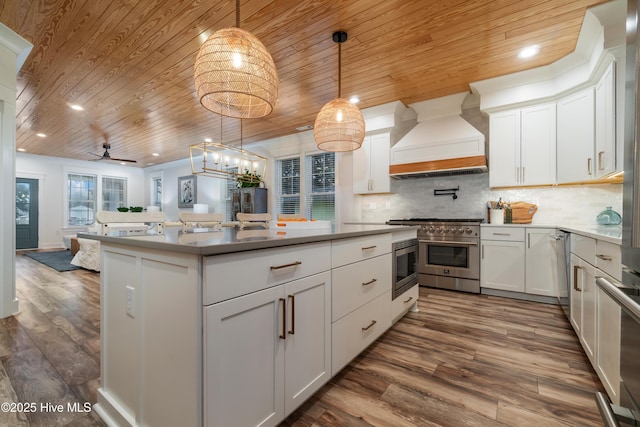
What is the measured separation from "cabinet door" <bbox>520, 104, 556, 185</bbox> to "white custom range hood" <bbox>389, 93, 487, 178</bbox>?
0.46 metres

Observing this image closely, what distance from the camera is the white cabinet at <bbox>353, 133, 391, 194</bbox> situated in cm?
446

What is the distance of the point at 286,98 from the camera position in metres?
4.03

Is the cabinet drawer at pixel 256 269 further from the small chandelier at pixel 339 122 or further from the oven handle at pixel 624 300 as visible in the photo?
the small chandelier at pixel 339 122

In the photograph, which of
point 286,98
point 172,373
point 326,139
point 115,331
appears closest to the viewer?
point 172,373

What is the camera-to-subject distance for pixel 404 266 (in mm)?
2590

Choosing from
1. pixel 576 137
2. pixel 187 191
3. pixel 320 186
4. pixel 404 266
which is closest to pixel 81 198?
pixel 187 191

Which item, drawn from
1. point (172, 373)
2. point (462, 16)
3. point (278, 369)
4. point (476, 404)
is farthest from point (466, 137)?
point (172, 373)

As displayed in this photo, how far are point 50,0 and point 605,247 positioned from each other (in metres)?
4.12

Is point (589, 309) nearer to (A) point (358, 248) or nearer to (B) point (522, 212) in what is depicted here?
(A) point (358, 248)

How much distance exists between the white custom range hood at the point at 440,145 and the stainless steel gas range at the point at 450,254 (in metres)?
0.75

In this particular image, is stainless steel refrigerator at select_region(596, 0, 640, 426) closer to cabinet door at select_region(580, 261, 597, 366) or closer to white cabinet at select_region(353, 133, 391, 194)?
cabinet door at select_region(580, 261, 597, 366)

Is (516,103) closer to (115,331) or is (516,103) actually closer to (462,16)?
(462,16)
